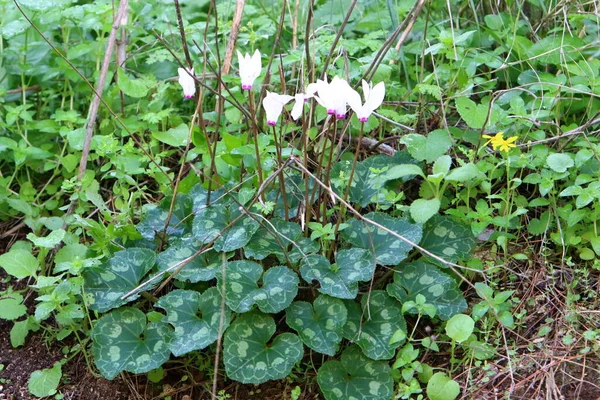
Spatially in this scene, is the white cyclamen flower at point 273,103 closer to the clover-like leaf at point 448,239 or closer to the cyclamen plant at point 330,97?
the cyclamen plant at point 330,97

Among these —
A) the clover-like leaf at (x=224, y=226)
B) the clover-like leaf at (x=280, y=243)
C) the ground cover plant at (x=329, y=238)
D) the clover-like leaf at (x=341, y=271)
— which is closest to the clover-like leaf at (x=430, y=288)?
the ground cover plant at (x=329, y=238)

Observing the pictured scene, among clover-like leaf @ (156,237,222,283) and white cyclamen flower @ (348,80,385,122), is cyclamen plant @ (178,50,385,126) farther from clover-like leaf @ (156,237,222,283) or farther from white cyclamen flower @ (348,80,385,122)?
clover-like leaf @ (156,237,222,283)

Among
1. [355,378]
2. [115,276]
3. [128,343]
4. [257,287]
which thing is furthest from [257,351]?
[115,276]

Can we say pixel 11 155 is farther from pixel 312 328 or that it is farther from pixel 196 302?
pixel 312 328

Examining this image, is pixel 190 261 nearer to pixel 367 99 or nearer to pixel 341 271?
pixel 341 271

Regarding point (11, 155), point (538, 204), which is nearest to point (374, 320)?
point (538, 204)

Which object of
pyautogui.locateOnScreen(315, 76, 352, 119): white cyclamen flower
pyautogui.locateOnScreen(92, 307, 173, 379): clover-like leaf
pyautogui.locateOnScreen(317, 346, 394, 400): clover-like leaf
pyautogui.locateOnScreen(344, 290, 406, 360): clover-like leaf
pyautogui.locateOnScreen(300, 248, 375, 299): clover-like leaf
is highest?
pyautogui.locateOnScreen(315, 76, 352, 119): white cyclamen flower

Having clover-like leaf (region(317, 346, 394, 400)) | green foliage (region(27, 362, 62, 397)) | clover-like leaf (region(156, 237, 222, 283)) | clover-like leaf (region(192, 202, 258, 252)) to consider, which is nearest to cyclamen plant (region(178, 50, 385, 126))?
clover-like leaf (region(192, 202, 258, 252))
